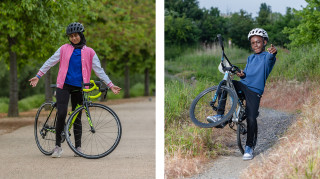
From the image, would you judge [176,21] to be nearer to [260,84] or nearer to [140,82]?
[260,84]

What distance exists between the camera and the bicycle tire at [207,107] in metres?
6.15

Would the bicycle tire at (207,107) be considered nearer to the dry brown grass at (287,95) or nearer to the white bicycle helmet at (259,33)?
the dry brown grass at (287,95)

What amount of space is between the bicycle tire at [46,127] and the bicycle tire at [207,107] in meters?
1.97

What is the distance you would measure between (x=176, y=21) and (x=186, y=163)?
176 cm

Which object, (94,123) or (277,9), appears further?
(94,123)

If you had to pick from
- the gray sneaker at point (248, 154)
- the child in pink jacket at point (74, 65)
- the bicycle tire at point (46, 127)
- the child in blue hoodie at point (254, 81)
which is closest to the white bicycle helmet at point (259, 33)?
the child in blue hoodie at point (254, 81)

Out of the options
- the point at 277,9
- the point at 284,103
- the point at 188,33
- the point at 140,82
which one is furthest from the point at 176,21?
the point at 140,82

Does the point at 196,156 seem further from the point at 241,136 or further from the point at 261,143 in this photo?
the point at 261,143

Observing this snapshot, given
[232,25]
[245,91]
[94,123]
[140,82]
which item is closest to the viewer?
[245,91]

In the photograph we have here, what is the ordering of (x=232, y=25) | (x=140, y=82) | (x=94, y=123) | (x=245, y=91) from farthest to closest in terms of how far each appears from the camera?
(x=140, y=82) < (x=94, y=123) < (x=232, y=25) < (x=245, y=91)

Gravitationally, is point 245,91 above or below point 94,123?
above

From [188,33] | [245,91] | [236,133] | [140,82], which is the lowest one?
[140,82]

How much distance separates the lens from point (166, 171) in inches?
251

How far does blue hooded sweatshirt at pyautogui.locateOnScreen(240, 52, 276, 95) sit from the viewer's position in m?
6.21
